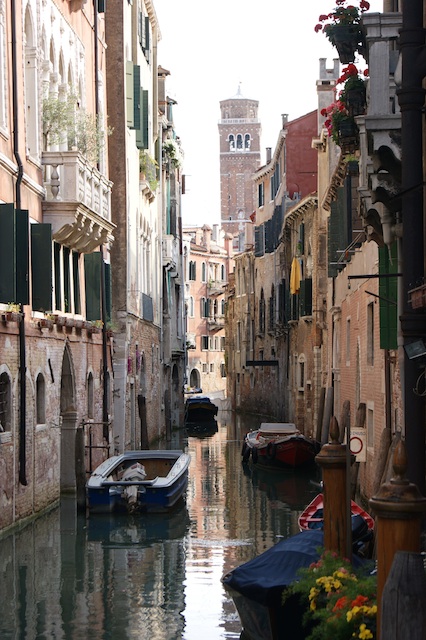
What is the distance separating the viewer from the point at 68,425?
65.4 ft

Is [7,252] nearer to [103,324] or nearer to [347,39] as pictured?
[347,39]

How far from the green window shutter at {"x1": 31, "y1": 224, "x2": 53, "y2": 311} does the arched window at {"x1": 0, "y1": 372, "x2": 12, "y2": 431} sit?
4.66 feet

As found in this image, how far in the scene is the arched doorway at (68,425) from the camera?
774 inches

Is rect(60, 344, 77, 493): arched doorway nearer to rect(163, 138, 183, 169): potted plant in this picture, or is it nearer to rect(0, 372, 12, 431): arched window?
rect(0, 372, 12, 431): arched window

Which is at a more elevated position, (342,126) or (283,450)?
(342,126)

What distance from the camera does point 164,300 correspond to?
123 ft

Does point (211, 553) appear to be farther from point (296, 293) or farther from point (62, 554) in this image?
point (296, 293)

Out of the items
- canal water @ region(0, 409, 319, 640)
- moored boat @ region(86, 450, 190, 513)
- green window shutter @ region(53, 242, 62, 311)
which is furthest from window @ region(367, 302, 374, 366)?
green window shutter @ region(53, 242, 62, 311)

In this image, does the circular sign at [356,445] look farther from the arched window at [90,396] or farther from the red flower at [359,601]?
the arched window at [90,396]

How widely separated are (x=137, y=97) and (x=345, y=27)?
53.6 feet

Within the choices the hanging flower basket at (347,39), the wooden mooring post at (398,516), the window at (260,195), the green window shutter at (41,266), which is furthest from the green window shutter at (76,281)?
the window at (260,195)

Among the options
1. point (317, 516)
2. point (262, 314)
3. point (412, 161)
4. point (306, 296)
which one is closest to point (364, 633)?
point (412, 161)

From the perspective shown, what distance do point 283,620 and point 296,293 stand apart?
28.7 meters

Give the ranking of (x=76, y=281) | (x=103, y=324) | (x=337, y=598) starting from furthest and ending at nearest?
(x=103, y=324), (x=76, y=281), (x=337, y=598)
